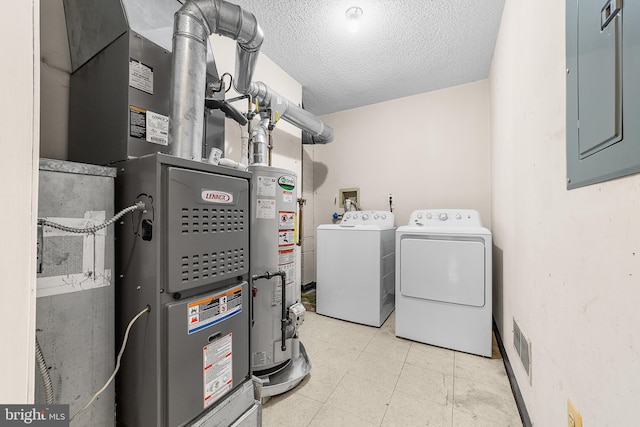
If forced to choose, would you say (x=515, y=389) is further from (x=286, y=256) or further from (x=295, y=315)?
(x=286, y=256)

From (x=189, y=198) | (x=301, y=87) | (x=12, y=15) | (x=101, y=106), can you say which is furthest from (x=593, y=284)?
(x=301, y=87)

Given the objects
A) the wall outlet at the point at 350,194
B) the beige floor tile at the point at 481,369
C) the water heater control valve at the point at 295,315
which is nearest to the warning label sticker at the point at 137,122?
the water heater control valve at the point at 295,315

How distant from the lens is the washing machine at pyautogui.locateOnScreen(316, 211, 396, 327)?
245cm

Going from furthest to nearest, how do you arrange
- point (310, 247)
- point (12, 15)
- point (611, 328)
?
point (310, 247)
point (611, 328)
point (12, 15)

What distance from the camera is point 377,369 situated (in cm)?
177

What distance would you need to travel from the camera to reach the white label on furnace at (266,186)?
155cm

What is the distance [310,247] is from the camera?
11.9ft

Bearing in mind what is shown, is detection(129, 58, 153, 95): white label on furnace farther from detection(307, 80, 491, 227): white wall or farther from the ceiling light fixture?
detection(307, 80, 491, 227): white wall

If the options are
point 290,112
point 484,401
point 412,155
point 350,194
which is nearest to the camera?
point 484,401

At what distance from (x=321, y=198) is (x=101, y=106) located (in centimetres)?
289

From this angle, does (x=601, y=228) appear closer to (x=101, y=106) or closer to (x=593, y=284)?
(x=593, y=284)

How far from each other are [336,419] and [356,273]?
4.33 ft

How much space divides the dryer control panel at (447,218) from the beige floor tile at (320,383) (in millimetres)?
1666

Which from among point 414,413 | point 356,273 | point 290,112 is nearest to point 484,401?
point 414,413
